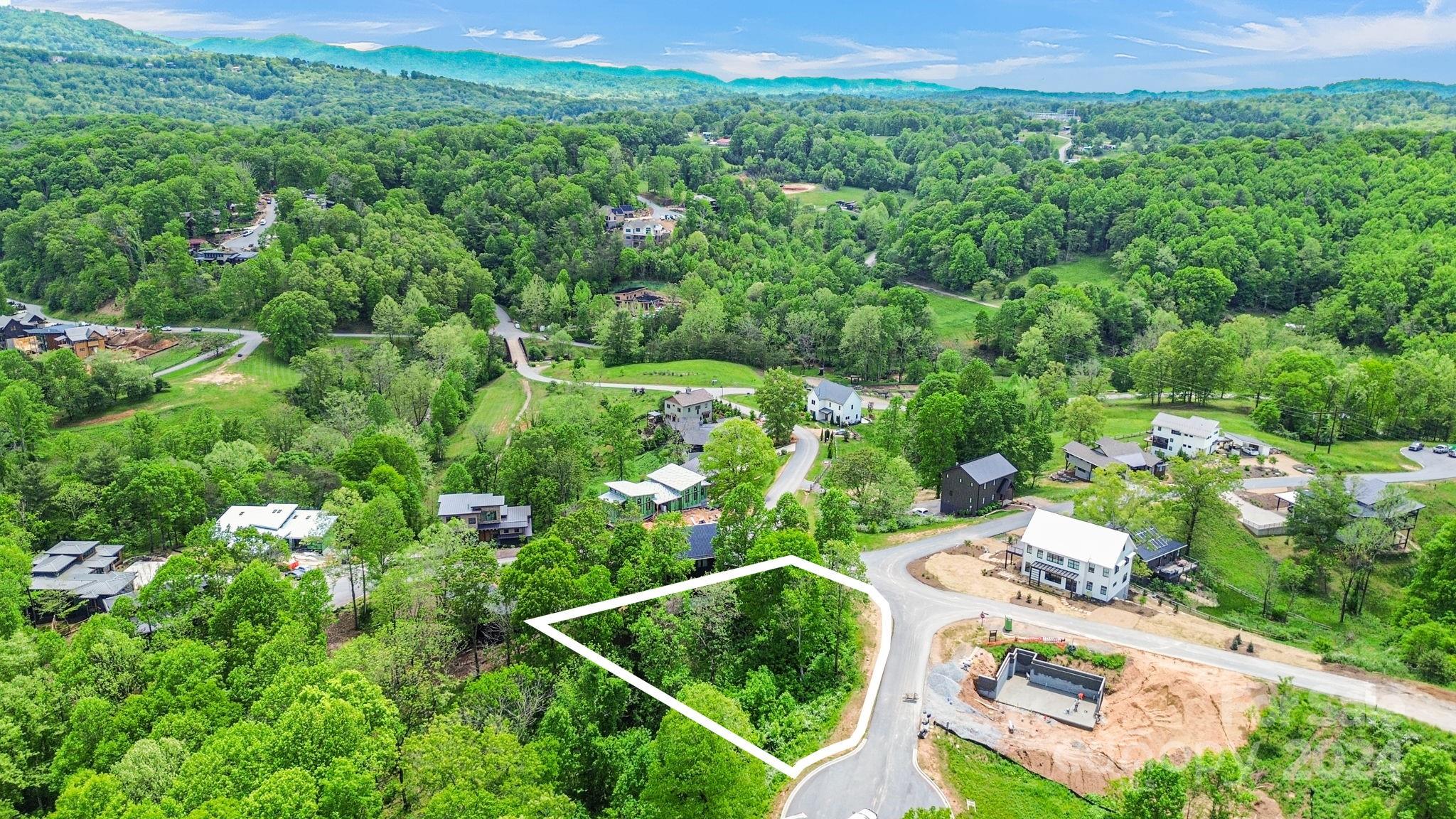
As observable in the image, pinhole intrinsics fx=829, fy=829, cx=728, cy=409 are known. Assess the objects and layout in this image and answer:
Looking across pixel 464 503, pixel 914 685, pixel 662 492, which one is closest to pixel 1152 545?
pixel 914 685

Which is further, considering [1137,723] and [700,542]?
[700,542]

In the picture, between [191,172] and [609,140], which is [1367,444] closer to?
[609,140]

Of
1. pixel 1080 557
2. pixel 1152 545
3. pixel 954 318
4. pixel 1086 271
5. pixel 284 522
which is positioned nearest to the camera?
pixel 1080 557

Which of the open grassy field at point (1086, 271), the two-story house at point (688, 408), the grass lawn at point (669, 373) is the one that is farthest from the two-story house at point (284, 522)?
the open grassy field at point (1086, 271)

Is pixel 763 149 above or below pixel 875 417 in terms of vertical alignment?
above

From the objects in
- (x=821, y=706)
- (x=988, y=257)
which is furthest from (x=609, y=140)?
(x=821, y=706)

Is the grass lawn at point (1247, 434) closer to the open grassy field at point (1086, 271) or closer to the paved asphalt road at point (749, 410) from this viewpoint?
the paved asphalt road at point (749, 410)

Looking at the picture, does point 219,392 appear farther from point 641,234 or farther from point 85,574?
point 641,234
